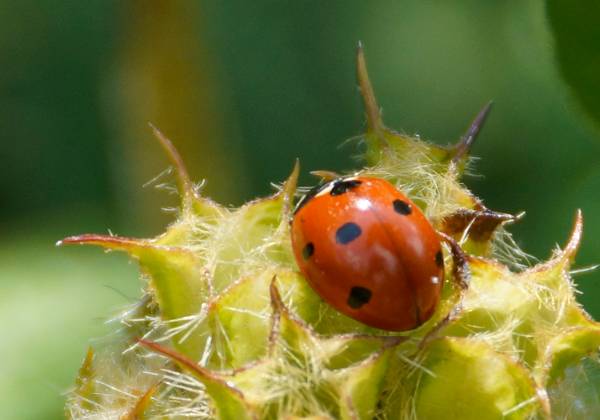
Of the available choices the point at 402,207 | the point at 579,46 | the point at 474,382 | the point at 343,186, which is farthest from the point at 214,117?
the point at 474,382

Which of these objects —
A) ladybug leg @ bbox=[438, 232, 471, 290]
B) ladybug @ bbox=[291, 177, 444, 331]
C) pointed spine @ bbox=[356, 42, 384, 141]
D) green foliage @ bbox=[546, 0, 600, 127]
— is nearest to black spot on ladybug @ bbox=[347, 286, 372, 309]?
ladybug @ bbox=[291, 177, 444, 331]

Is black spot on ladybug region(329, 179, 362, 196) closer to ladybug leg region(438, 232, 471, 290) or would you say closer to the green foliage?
ladybug leg region(438, 232, 471, 290)

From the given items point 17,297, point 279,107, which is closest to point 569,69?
point 17,297

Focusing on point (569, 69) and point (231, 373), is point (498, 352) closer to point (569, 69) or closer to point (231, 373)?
point (231, 373)

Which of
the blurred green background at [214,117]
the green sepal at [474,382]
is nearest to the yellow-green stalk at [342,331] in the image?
the green sepal at [474,382]

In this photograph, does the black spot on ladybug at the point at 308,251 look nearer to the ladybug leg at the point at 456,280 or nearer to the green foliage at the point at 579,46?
the ladybug leg at the point at 456,280

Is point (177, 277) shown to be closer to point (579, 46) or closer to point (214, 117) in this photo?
point (579, 46)

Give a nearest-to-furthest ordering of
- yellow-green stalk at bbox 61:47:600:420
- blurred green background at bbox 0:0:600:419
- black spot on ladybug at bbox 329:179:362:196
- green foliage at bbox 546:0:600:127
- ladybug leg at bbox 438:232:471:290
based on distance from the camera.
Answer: yellow-green stalk at bbox 61:47:600:420, ladybug leg at bbox 438:232:471:290, black spot on ladybug at bbox 329:179:362:196, green foliage at bbox 546:0:600:127, blurred green background at bbox 0:0:600:419

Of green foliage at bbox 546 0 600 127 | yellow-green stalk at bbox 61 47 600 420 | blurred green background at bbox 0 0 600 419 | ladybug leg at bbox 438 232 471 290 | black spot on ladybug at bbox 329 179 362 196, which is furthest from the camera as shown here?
blurred green background at bbox 0 0 600 419
